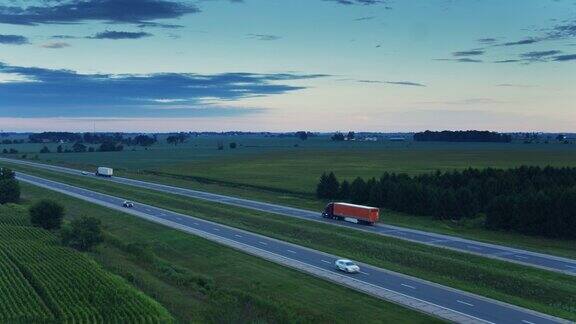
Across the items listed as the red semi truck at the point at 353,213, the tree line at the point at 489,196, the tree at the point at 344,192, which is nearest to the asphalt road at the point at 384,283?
the red semi truck at the point at 353,213

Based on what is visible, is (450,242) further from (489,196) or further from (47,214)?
(47,214)

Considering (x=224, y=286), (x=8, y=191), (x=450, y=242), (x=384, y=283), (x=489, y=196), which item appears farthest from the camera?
(x=8, y=191)

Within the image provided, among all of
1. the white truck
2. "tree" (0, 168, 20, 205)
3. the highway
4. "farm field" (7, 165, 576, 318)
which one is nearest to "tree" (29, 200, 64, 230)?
"farm field" (7, 165, 576, 318)

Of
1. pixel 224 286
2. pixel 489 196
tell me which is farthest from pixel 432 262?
pixel 489 196

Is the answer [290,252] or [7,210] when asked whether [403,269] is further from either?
[7,210]

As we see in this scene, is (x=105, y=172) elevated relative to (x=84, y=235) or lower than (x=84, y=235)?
lower

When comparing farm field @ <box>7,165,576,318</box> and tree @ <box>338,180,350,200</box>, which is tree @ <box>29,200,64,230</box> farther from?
tree @ <box>338,180,350,200</box>

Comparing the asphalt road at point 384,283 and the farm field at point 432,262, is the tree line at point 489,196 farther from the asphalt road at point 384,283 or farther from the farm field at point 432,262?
the asphalt road at point 384,283
